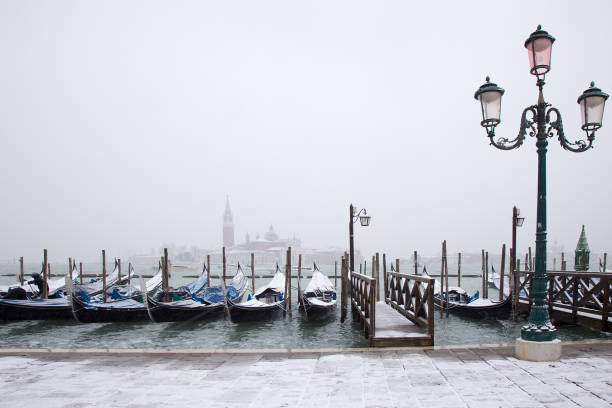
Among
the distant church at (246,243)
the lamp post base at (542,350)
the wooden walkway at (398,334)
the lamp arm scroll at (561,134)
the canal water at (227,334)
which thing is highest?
the lamp arm scroll at (561,134)

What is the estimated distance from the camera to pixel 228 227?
154m

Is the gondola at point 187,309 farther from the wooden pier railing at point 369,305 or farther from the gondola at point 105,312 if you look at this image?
the wooden pier railing at point 369,305

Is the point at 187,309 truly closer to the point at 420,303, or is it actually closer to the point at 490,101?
the point at 420,303

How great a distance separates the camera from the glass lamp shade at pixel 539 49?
174 inches

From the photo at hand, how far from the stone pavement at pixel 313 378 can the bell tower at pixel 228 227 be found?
486 feet

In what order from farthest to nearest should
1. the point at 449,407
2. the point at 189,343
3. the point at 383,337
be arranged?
the point at 189,343 < the point at 383,337 < the point at 449,407

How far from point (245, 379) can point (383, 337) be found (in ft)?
7.41

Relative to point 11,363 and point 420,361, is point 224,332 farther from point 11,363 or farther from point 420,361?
point 420,361

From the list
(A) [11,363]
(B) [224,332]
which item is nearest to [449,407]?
(A) [11,363]

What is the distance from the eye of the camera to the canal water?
10539mm

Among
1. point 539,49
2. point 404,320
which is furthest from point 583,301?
point 539,49

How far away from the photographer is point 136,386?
12.9 ft

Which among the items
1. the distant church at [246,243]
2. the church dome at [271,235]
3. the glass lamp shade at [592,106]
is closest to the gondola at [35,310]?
the glass lamp shade at [592,106]

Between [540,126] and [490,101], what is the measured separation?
66 centimetres
